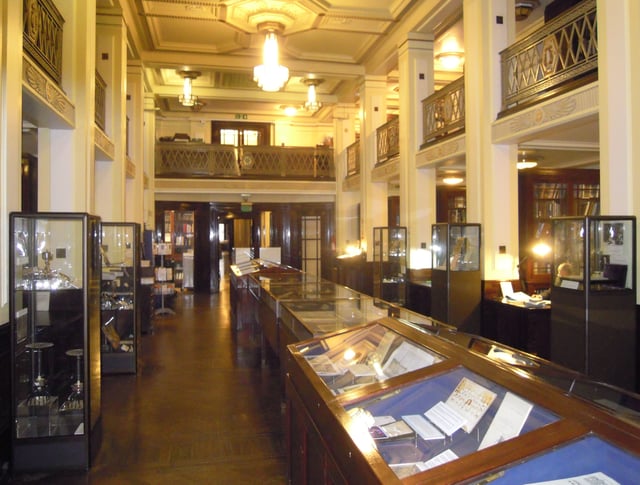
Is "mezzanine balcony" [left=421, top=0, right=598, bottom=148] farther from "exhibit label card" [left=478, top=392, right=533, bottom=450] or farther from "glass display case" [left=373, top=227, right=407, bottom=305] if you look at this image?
"exhibit label card" [left=478, top=392, right=533, bottom=450]

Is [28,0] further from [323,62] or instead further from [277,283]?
[323,62]

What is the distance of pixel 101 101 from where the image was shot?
7.75m

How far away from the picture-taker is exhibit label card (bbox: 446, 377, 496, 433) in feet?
5.82

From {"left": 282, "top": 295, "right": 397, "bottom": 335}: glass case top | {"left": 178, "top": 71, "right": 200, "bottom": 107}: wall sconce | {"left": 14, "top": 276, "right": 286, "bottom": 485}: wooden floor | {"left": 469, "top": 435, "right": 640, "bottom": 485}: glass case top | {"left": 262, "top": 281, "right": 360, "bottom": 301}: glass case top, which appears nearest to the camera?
{"left": 469, "top": 435, "right": 640, "bottom": 485}: glass case top

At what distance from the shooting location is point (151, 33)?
9781mm

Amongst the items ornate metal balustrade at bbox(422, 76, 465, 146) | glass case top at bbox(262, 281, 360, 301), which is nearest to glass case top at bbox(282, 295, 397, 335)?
glass case top at bbox(262, 281, 360, 301)

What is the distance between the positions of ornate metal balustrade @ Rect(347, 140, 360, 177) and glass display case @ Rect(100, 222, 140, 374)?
7736 millimetres

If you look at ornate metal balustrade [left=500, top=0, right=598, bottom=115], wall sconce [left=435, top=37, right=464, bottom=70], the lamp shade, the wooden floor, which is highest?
wall sconce [left=435, top=37, right=464, bottom=70]

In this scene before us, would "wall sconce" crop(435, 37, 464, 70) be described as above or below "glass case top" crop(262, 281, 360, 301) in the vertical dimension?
above

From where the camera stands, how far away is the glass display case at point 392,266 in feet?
30.4

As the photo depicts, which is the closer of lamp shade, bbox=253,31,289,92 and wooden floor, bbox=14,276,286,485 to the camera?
wooden floor, bbox=14,276,286,485

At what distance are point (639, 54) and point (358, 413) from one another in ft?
13.4

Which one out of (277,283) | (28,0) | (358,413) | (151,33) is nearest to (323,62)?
(151,33)

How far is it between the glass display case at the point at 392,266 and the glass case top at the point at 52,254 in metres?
6.18
